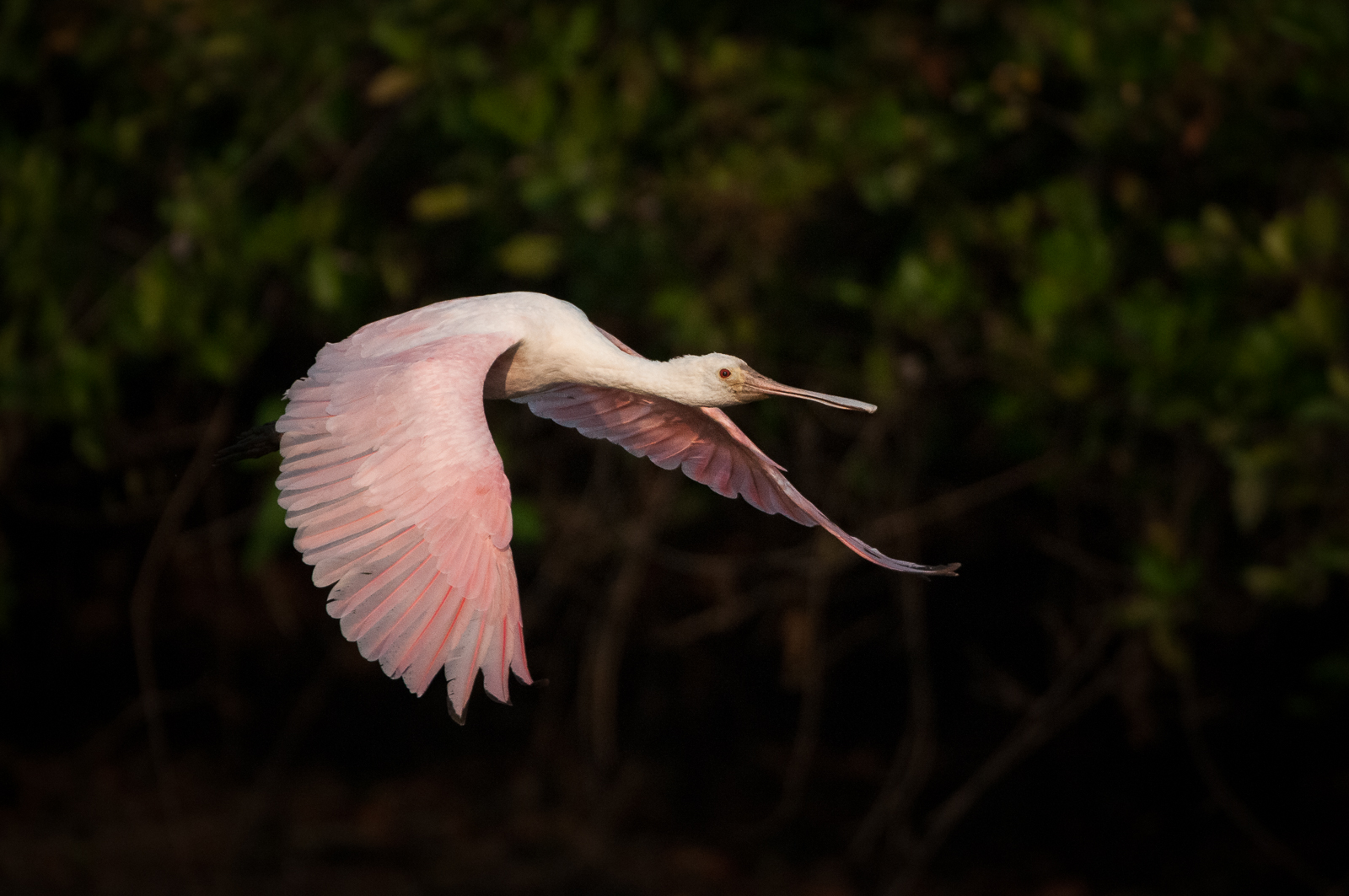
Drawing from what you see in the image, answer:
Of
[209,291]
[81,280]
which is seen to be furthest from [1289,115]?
[81,280]

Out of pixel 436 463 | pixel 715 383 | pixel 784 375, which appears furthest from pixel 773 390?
pixel 784 375

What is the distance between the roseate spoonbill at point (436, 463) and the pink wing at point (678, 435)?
12 centimetres

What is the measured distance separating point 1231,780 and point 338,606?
5203mm

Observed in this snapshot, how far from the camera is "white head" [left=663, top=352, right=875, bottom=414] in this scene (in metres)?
3.01

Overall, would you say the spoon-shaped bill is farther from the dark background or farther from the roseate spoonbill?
the dark background

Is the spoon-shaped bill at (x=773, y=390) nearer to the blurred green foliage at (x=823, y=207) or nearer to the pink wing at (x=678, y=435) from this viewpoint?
the pink wing at (x=678, y=435)

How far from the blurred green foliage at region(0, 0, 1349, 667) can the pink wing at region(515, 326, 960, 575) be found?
2.93ft

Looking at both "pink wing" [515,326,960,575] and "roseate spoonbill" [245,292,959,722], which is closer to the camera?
"roseate spoonbill" [245,292,959,722]

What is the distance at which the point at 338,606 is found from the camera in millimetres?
2217

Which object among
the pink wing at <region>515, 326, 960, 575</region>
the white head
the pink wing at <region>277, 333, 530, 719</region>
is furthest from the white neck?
the pink wing at <region>277, 333, 530, 719</region>

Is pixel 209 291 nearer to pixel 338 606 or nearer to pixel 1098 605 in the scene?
pixel 338 606

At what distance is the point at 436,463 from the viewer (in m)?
2.42

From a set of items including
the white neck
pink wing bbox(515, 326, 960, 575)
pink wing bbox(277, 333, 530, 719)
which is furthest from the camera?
pink wing bbox(515, 326, 960, 575)

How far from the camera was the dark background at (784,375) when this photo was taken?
166 inches
